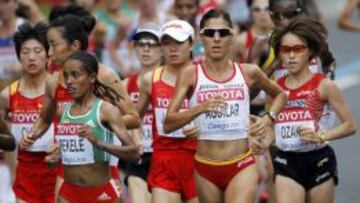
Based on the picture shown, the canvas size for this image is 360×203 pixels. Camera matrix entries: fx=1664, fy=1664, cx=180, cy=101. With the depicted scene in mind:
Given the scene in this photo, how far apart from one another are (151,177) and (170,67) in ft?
3.17

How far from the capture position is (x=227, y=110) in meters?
13.4

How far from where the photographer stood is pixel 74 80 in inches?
511

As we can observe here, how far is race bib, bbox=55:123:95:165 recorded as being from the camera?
13.0 meters

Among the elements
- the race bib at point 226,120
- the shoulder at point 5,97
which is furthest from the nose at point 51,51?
the race bib at point 226,120

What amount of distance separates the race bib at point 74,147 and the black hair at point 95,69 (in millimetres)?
380

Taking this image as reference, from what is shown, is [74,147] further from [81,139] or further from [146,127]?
[146,127]

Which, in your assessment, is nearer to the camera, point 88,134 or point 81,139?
point 88,134

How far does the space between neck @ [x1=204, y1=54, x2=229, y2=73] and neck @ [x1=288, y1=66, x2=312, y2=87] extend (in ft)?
2.46

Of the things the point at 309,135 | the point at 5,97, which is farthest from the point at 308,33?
the point at 5,97

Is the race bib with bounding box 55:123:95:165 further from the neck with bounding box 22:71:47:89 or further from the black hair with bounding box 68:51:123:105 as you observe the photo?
the neck with bounding box 22:71:47:89

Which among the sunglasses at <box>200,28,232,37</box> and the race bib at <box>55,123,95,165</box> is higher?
the sunglasses at <box>200,28,232,37</box>

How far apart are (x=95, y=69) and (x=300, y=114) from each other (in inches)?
74.9

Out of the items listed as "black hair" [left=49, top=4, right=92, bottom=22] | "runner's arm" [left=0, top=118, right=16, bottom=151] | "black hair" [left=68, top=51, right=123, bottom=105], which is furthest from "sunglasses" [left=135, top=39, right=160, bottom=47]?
"runner's arm" [left=0, top=118, right=16, bottom=151]

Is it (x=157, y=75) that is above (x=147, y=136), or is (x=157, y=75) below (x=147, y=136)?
above
